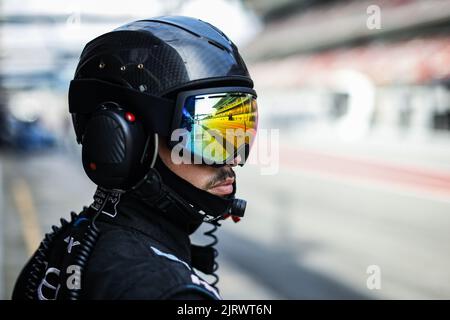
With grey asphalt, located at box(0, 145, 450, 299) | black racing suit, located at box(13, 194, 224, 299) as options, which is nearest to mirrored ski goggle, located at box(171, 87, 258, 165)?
black racing suit, located at box(13, 194, 224, 299)

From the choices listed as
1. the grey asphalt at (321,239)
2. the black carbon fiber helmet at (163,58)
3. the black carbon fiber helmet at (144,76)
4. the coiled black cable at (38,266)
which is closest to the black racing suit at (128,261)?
the coiled black cable at (38,266)

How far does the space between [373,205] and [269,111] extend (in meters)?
27.6

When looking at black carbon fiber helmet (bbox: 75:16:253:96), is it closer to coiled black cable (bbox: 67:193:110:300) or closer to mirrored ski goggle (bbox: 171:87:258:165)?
mirrored ski goggle (bbox: 171:87:258:165)

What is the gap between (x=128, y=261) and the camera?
1155 millimetres

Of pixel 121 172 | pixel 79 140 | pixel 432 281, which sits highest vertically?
pixel 79 140

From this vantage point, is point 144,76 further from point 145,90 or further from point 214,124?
point 214,124

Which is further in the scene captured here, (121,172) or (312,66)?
(312,66)

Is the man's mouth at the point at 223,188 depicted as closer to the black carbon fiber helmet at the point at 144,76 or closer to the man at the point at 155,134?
the man at the point at 155,134

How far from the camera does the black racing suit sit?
3.58 ft

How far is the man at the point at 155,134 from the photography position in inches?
55.0
